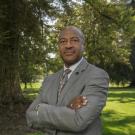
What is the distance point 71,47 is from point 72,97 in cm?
44

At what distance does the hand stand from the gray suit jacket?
0.11 ft

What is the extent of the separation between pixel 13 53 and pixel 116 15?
3.72 meters

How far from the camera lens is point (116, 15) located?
47.4 feet

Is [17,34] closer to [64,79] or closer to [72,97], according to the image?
[64,79]

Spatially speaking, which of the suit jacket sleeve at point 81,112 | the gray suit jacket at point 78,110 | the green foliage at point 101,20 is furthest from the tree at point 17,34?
the suit jacket sleeve at point 81,112

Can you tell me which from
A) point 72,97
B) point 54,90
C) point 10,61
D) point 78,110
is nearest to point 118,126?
point 10,61

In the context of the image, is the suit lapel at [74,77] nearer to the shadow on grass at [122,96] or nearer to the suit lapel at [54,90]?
the suit lapel at [54,90]

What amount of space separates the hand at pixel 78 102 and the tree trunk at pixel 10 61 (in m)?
9.22

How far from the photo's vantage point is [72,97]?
11.4 ft

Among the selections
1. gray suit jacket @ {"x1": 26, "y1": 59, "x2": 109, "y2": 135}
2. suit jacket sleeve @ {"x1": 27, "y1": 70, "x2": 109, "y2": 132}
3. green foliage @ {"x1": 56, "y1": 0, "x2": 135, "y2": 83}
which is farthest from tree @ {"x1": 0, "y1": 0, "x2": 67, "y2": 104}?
suit jacket sleeve @ {"x1": 27, "y1": 70, "x2": 109, "y2": 132}

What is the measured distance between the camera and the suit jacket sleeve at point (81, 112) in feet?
10.7

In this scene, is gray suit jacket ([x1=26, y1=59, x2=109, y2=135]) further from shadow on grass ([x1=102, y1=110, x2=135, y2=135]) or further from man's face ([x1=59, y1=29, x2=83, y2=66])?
shadow on grass ([x1=102, y1=110, x2=135, y2=135])

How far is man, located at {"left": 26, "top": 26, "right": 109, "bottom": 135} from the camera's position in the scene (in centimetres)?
329

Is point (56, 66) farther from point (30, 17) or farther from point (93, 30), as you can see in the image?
point (93, 30)
